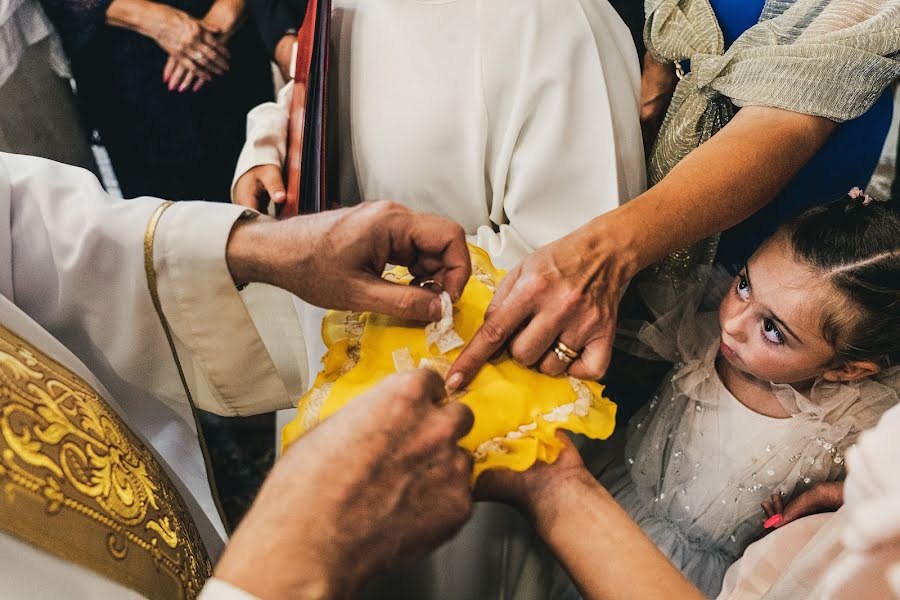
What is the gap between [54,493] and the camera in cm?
57

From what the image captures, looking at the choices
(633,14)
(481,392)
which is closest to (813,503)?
(481,392)

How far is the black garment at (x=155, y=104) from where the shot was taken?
1.51 meters

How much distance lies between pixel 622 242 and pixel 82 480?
27.6 inches

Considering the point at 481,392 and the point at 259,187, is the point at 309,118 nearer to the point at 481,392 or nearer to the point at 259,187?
the point at 259,187

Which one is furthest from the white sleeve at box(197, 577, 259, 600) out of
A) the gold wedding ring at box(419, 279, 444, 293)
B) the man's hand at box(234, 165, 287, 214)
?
the man's hand at box(234, 165, 287, 214)

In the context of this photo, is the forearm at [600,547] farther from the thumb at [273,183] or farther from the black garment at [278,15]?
the black garment at [278,15]

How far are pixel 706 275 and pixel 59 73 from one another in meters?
1.58

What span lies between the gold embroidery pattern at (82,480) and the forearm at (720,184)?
0.65 meters

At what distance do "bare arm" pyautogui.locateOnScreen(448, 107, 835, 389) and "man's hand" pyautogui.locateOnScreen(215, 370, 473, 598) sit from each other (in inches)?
5.6

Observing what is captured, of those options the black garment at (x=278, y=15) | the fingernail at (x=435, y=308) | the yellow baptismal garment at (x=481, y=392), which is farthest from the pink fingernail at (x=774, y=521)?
the black garment at (x=278, y=15)

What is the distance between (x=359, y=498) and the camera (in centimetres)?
53

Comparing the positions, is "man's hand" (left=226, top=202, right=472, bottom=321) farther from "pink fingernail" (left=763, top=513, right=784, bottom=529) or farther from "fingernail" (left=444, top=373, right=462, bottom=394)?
"pink fingernail" (left=763, top=513, right=784, bottom=529)

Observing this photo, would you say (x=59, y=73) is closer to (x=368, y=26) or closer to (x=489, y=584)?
(x=368, y=26)

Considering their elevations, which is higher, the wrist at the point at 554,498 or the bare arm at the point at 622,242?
the bare arm at the point at 622,242
